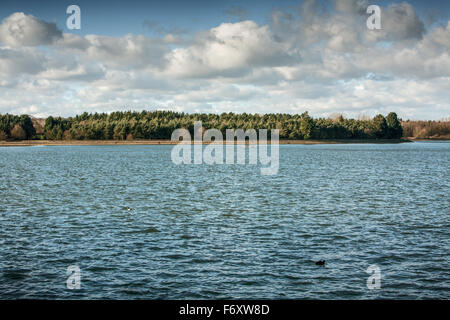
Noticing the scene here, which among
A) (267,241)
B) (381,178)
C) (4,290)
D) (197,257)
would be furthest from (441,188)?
(4,290)

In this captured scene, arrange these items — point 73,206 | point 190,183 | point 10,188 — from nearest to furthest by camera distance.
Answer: point 73,206 → point 10,188 → point 190,183

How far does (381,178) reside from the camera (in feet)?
203

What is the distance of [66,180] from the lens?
192ft

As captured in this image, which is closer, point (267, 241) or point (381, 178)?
point (267, 241)

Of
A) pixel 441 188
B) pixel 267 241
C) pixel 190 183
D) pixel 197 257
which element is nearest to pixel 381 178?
pixel 441 188

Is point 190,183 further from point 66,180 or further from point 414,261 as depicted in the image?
point 414,261

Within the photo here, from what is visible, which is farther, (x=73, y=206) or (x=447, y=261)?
(x=73, y=206)

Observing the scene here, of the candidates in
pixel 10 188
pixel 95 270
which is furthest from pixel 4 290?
pixel 10 188
